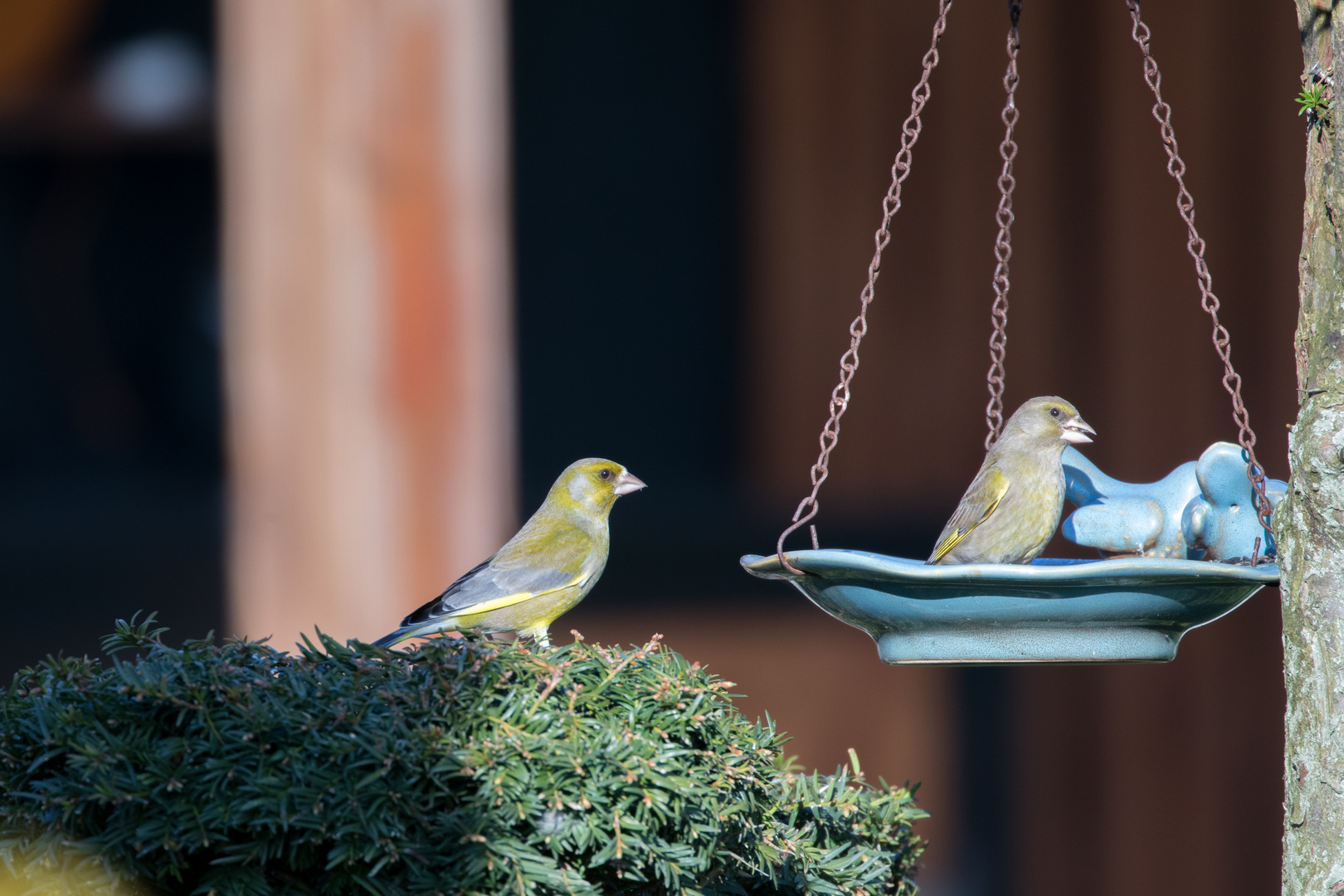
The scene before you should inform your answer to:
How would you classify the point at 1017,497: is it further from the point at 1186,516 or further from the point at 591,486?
the point at 591,486

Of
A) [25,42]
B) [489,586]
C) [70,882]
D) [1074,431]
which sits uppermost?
[25,42]

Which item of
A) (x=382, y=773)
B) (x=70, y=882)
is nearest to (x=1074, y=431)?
(x=382, y=773)

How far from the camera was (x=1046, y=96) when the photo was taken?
674 cm

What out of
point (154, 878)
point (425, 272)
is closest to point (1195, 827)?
point (425, 272)

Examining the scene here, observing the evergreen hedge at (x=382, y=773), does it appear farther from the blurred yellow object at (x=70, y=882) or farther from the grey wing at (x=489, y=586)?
the grey wing at (x=489, y=586)

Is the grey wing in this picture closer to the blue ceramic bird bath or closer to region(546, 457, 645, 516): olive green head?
region(546, 457, 645, 516): olive green head

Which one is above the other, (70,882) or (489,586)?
(489,586)

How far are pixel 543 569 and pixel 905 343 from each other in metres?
3.27

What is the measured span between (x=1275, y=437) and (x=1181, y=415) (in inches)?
18.1

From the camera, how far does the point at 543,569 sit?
4.01 m

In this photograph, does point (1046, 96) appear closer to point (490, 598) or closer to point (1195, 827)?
point (1195, 827)

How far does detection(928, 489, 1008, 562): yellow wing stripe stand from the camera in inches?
142

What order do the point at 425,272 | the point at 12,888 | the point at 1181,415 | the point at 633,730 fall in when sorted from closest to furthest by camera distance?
the point at 12,888 < the point at 633,730 < the point at 425,272 < the point at 1181,415

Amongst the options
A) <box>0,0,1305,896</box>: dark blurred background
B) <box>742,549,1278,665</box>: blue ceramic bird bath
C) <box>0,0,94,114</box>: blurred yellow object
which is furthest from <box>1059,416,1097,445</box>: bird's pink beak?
<box>0,0,94,114</box>: blurred yellow object
